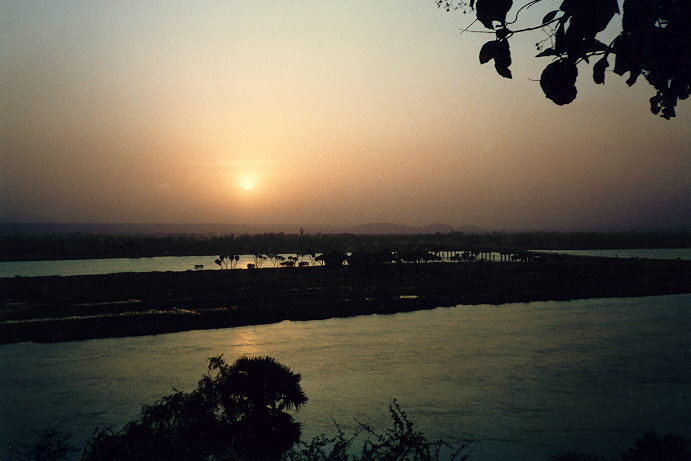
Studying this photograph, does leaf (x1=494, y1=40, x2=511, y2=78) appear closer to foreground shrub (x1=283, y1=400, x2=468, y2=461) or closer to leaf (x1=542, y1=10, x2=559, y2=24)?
leaf (x1=542, y1=10, x2=559, y2=24)

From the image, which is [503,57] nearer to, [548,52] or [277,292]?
[548,52]

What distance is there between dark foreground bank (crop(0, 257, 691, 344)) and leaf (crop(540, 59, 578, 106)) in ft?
133

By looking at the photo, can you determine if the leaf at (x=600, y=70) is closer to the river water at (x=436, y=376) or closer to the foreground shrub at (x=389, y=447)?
the foreground shrub at (x=389, y=447)

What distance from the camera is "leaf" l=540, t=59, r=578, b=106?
3053 mm

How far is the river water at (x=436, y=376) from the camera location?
2209 centimetres

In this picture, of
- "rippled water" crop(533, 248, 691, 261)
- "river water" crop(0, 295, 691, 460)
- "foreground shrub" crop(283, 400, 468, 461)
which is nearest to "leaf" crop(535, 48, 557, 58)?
"foreground shrub" crop(283, 400, 468, 461)

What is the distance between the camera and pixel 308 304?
5322cm

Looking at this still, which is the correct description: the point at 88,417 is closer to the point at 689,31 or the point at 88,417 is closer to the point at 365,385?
the point at 365,385

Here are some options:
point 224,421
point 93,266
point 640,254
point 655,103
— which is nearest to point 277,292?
point 224,421

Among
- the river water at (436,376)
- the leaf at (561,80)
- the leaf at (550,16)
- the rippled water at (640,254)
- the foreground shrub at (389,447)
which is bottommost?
the river water at (436,376)

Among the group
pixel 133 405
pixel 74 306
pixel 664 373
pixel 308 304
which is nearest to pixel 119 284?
pixel 74 306

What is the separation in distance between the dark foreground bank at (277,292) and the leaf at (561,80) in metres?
40.6

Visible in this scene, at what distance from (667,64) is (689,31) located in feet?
0.58

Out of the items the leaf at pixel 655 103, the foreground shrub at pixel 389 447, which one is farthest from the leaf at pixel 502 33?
the foreground shrub at pixel 389 447
